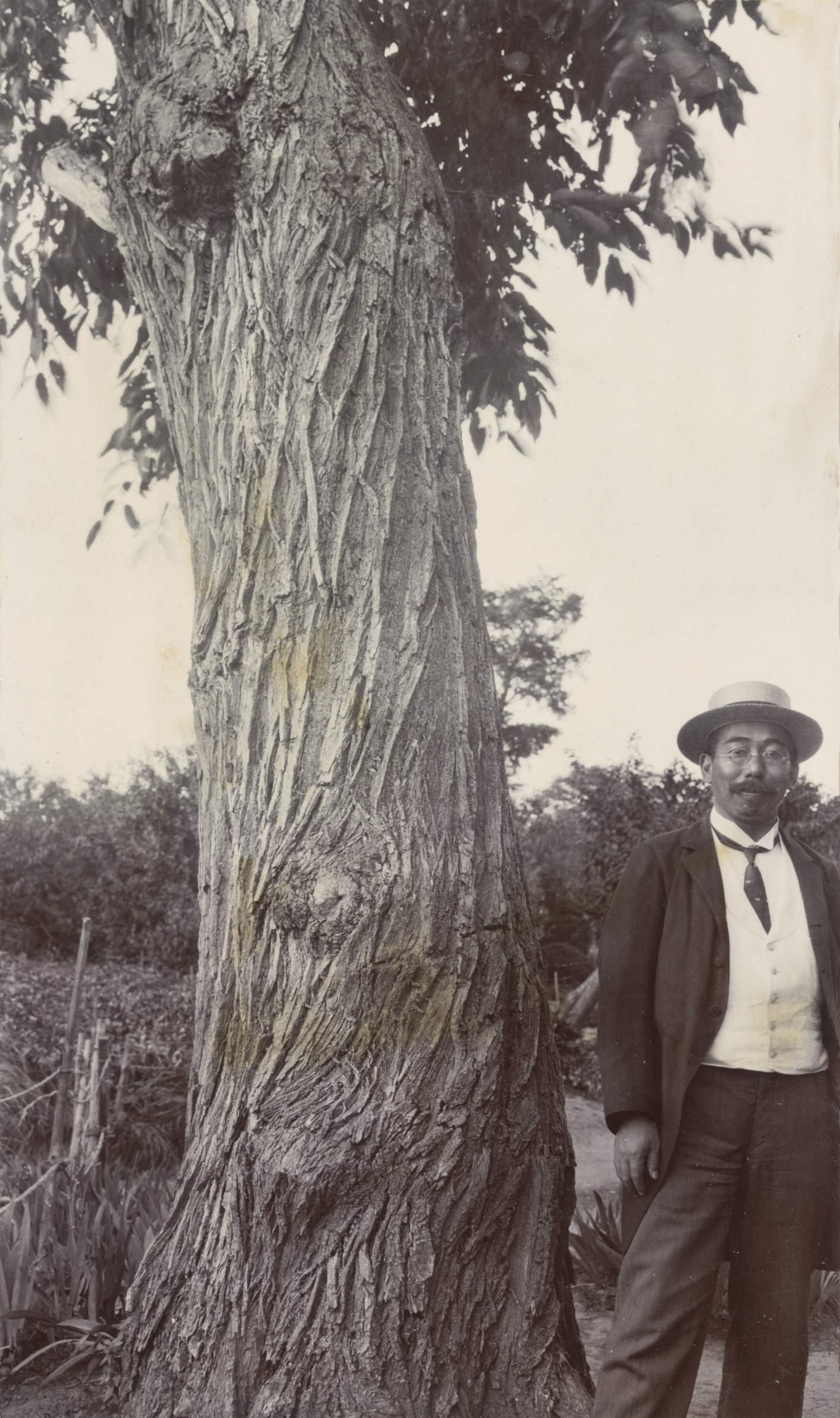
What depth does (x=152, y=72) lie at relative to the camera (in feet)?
8.75

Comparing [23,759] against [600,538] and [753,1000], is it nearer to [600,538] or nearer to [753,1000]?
[600,538]

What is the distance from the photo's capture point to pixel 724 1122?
6.73 feet

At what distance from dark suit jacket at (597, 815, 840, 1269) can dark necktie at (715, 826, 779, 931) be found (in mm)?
52

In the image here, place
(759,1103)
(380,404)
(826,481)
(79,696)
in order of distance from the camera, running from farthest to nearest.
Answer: (79,696), (826,481), (380,404), (759,1103)

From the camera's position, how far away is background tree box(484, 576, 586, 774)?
2764mm

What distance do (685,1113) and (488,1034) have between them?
450 mm

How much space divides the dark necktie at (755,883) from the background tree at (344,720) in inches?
19.7

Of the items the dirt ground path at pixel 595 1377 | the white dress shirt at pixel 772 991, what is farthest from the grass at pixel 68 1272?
the white dress shirt at pixel 772 991

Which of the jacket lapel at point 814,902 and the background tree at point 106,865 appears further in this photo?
the background tree at point 106,865

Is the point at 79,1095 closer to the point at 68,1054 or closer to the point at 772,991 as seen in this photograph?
the point at 68,1054

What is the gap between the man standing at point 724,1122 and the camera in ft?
6.64

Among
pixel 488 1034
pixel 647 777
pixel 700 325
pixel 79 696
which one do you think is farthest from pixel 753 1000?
pixel 79 696

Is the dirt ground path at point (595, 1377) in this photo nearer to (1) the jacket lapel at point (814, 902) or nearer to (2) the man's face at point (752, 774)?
(1) the jacket lapel at point (814, 902)

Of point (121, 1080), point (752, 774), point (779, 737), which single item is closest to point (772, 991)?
point (752, 774)
